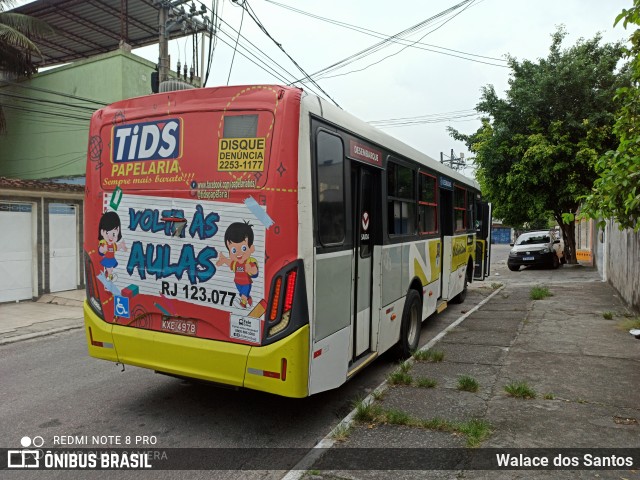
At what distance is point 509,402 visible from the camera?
457 cm

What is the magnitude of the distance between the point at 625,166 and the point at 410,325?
328 cm

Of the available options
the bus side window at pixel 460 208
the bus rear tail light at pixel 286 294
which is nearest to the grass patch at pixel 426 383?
the bus rear tail light at pixel 286 294

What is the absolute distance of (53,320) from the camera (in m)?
9.41

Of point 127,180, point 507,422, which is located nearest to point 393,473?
point 507,422

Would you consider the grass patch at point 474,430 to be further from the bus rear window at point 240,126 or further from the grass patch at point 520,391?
the bus rear window at point 240,126

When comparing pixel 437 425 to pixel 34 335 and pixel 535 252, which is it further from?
pixel 535 252

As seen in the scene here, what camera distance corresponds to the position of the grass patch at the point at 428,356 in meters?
6.03

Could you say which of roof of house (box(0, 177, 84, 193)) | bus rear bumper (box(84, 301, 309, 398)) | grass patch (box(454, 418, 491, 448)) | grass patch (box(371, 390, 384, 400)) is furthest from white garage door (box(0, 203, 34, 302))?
grass patch (box(454, 418, 491, 448))

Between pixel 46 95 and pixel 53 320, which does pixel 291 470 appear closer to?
pixel 53 320

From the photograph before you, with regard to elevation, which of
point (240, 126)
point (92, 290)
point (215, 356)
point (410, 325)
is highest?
point (240, 126)

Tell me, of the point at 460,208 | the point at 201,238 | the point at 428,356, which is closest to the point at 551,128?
the point at 460,208

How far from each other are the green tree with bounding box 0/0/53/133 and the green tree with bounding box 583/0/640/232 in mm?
16236

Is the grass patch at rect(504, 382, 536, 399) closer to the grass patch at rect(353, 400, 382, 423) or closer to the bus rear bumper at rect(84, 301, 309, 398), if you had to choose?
the grass patch at rect(353, 400, 382, 423)

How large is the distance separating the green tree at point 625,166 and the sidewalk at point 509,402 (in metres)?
1.78
